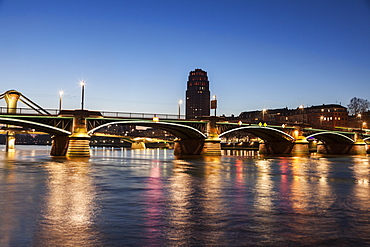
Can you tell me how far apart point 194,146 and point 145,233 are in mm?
74987

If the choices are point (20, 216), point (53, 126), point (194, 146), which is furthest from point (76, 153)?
point (20, 216)

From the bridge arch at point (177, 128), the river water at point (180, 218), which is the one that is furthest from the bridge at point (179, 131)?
the river water at point (180, 218)

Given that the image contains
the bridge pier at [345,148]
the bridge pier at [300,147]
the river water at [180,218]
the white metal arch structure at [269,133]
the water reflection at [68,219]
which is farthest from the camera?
the bridge pier at [345,148]

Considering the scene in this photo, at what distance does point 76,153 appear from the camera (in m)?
66.3

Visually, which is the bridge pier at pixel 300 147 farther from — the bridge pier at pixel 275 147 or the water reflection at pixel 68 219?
the water reflection at pixel 68 219

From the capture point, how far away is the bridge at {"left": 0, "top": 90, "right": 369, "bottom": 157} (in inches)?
2537

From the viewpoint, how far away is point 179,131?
3300 inches

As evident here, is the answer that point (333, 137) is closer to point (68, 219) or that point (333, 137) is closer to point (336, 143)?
point (336, 143)

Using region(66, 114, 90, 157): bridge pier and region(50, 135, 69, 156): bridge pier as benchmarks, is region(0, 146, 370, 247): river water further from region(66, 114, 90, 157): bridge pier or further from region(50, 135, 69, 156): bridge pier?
region(50, 135, 69, 156): bridge pier

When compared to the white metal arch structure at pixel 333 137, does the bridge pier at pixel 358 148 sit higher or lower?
lower

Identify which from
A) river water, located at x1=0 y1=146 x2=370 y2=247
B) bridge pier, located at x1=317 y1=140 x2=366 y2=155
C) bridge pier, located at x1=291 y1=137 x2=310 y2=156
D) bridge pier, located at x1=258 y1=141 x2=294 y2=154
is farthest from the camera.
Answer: bridge pier, located at x1=317 y1=140 x2=366 y2=155

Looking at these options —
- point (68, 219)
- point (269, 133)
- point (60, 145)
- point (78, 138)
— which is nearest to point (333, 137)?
point (269, 133)

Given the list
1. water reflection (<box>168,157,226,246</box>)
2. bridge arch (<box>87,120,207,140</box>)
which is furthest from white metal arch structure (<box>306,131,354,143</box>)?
water reflection (<box>168,157,226,246</box>)

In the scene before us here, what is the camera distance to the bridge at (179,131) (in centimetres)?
6444
